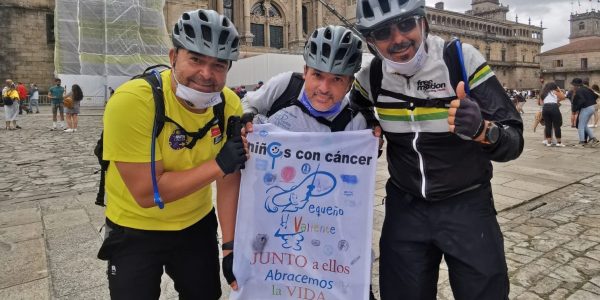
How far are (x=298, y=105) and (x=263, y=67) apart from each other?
74.7 feet

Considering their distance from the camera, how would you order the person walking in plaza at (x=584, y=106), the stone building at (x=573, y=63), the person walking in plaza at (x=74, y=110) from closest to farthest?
the person walking in plaza at (x=584, y=106) → the person walking in plaza at (x=74, y=110) → the stone building at (x=573, y=63)

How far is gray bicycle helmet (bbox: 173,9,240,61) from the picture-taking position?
1979 mm

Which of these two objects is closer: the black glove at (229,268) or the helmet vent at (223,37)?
the helmet vent at (223,37)

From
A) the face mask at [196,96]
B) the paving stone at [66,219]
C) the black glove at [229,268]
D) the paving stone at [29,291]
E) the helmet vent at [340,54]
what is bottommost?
the paving stone at [29,291]

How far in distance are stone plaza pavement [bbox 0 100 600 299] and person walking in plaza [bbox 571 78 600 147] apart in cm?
207

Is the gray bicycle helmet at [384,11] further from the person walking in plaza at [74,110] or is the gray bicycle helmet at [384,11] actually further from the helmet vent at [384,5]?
the person walking in plaza at [74,110]

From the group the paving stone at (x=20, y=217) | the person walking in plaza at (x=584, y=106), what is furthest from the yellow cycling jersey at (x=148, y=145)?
the person walking in plaza at (x=584, y=106)

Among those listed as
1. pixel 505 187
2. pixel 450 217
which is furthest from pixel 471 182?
pixel 505 187

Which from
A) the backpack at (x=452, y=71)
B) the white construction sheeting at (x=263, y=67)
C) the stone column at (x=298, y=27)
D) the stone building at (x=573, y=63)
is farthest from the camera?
the stone building at (x=573, y=63)

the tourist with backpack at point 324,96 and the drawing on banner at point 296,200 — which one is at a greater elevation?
the tourist with backpack at point 324,96

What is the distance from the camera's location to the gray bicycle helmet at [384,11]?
1996 mm

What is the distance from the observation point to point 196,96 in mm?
2004

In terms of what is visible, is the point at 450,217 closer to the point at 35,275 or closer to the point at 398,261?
the point at 398,261

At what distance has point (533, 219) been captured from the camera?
5273mm
